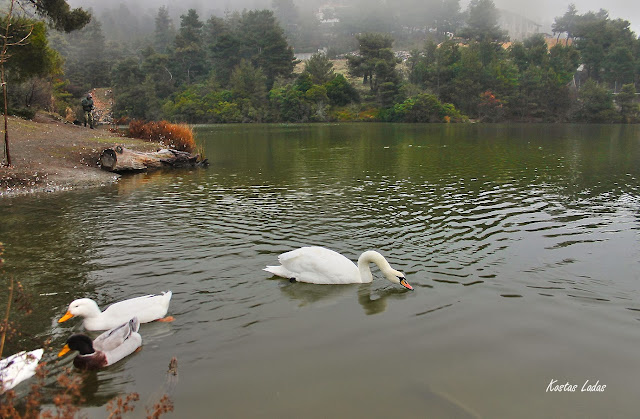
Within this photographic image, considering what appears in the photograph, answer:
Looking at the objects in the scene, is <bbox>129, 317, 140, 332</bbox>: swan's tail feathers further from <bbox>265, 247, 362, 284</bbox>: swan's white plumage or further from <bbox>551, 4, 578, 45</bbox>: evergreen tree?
<bbox>551, 4, 578, 45</bbox>: evergreen tree

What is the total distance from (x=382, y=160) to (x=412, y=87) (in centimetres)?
7116

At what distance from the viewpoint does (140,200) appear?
16.6 metres

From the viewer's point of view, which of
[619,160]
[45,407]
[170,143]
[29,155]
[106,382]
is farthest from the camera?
[170,143]

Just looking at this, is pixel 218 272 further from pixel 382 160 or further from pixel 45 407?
pixel 382 160

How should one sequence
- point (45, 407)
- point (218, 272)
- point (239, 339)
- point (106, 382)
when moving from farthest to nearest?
point (218, 272) < point (239, 339) < point (106, 382) < point (45, 407)

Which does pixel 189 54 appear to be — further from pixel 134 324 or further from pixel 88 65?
pixel 134 324

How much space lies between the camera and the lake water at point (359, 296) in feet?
18.0

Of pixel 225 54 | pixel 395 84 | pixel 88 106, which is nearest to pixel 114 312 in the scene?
pixel 88 106

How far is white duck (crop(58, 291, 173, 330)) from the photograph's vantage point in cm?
695

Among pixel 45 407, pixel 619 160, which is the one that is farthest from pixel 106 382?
pixel 619 160

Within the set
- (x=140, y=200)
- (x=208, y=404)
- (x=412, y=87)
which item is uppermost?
(x=412, y=87)

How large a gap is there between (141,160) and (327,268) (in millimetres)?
18160

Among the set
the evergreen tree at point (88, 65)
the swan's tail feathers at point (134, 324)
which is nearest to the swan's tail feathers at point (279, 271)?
the swan's tail feathers at point (134, 324)

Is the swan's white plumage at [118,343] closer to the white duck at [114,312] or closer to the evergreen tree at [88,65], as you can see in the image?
the white duck at [114,312]
